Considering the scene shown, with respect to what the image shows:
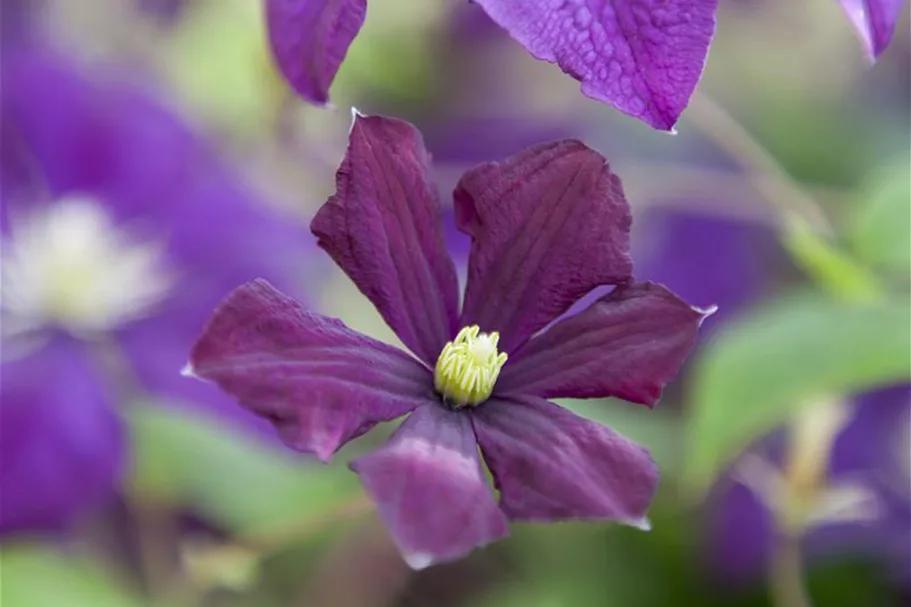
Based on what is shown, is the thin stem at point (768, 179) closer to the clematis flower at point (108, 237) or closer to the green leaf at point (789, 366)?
the green leaf at point (789, 366)

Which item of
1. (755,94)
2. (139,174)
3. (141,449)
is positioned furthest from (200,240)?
(755,94)

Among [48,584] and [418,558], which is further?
[48,584]

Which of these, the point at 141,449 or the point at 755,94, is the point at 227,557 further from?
the point at 755,94

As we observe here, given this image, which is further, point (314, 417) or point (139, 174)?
point (139, 174)

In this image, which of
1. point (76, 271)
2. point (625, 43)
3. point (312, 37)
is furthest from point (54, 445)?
point (625, 43)

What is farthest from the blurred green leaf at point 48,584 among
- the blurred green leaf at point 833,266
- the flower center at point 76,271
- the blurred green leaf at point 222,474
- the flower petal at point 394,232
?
the blurred green leaf at point 833,266

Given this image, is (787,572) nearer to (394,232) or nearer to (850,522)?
(850,522)

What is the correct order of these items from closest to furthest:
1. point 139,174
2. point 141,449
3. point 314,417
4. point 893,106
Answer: point 314,417 → point 141,449 → point 139,174 → point 893,106
